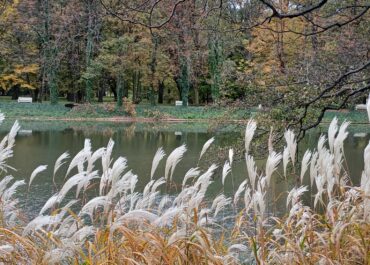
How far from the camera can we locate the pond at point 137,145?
12070mm

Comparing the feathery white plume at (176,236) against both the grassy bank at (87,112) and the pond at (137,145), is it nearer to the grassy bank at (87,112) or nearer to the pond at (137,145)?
the pond at (137,145)

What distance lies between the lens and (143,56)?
111ft

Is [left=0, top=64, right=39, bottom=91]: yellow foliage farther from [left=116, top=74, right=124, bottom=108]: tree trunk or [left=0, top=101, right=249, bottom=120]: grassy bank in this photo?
[left=116, top=74, right=124, bottom=108]: tree trunk

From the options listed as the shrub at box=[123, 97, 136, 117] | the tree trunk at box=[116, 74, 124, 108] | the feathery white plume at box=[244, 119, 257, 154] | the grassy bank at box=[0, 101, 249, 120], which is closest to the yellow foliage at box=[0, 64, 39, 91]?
the grassy bank at box=[0, 101, 249, 120]

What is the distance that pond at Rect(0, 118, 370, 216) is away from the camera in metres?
12.1

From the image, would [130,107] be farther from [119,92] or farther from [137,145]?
[137,145]

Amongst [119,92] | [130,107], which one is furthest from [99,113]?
[119,92]

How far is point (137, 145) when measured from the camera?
20938 millimetres

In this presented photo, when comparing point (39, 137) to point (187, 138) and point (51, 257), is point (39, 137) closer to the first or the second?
point (187, 138)

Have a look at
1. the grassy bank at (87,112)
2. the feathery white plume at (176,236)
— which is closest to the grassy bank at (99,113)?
the grassy bank at (87,112)

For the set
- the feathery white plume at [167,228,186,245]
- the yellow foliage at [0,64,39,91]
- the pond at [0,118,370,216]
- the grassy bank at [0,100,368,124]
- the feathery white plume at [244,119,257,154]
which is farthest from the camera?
the yellow foliage at [0,64,39,91]

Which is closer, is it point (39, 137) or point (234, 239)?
point (234, 239)

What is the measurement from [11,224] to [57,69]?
3268cm

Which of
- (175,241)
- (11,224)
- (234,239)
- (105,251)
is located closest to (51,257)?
(105,251)
